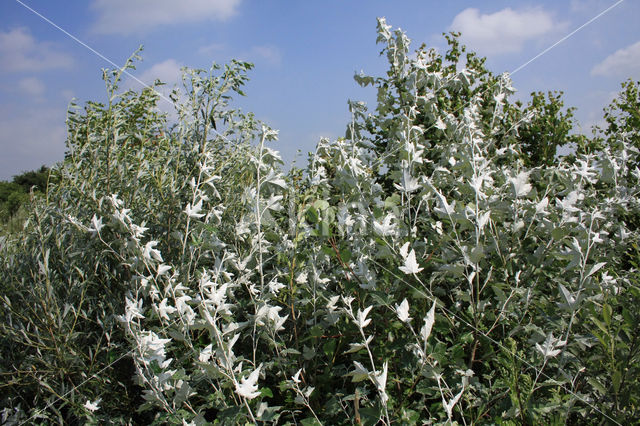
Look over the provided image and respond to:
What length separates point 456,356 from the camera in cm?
173

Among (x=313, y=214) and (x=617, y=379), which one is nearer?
(x=617, y=379)

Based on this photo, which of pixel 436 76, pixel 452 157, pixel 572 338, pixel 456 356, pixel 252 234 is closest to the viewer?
pixel 456 356

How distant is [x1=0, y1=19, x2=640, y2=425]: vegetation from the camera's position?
1.65m

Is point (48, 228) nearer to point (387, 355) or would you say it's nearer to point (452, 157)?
point (387, 355)

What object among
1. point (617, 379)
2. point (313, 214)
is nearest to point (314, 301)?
point (313, 214)

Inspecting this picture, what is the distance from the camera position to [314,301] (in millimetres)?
1986

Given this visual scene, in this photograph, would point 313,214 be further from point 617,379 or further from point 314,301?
point 617,379

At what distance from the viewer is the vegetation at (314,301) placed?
1.65m

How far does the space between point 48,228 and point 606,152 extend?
318 cm

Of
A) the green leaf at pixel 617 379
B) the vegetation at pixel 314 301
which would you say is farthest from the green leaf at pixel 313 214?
the green leaf at pixel 617 379

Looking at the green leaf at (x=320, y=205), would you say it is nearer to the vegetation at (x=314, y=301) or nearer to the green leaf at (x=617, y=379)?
the vegetation at (x=314, y=301)

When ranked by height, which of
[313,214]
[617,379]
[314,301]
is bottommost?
[617,379]

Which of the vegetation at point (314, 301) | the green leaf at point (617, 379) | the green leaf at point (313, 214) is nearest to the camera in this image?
the green leaf at point (617, 379)

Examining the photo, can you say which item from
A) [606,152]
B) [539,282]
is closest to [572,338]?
[539,282]
